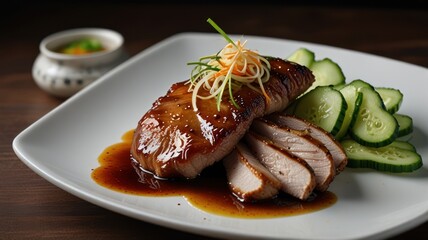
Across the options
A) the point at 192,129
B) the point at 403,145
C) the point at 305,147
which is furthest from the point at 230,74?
the point at 403,145

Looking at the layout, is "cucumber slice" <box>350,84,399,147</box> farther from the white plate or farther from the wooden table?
the wooden table

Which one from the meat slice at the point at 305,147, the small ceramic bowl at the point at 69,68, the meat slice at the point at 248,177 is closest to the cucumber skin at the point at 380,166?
the meat slice at the point at 305,147

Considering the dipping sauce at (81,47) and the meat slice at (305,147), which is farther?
the dipping sauce at (81,47)

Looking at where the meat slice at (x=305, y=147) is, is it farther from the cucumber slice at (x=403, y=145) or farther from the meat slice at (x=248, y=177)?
the cucumber slice at (x=403, y=145)

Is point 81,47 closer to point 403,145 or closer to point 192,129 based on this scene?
point 192,129

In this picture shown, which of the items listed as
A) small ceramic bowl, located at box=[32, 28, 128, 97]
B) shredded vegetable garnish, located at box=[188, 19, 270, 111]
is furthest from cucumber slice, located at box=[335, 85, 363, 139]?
small ceramic bowl, located at box=[32, 28, 128, 97]

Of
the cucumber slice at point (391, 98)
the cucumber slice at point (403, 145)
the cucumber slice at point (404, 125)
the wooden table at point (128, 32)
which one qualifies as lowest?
the wooden table at point (128, 32)

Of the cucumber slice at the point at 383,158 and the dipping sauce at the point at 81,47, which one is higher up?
the cucumber slice at the point at 383,158
